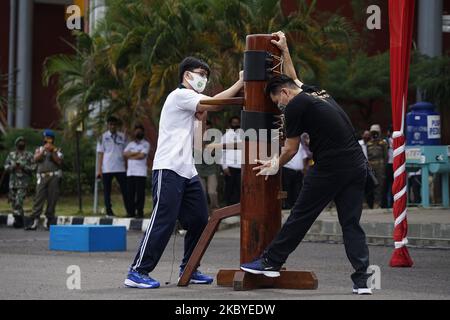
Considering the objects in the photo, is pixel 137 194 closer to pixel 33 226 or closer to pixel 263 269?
pixel 33 226

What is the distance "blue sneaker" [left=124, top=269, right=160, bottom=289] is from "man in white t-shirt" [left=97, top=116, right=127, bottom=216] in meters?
11.7

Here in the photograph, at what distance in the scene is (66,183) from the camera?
27.7 metres

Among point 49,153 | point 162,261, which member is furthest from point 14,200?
point 162,261

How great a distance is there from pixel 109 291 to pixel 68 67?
46.6 ft

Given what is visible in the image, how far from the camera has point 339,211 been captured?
934 centimetres

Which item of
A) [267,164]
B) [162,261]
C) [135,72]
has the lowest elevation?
[162,261]

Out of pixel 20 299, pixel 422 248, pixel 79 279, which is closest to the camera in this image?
pixel 20 299

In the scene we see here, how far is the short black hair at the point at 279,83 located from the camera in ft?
30.7

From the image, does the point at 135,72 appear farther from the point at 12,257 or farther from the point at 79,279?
the point at 79,279

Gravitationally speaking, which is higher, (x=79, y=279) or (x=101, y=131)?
(x=101, y=131)

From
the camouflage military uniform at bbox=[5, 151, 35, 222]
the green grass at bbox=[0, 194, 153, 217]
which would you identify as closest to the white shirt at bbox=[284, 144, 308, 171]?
the green grass at bbox=[0, 194, 153, 217]

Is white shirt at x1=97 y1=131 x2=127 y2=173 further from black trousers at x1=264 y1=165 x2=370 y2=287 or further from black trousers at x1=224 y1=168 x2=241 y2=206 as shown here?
black trousers at x1=264 y1=165 x2=370 y2=287

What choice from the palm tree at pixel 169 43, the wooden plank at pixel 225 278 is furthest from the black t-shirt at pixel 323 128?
the palm tree at pixel 169 43

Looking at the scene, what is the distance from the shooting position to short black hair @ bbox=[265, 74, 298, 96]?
9.34 m
